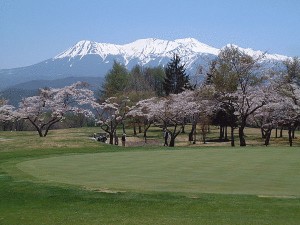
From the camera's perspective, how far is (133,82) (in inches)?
3905

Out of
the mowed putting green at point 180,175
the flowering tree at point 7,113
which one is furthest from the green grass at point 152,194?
the flowering tree at point 7,113

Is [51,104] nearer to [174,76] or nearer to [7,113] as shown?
[7,113]

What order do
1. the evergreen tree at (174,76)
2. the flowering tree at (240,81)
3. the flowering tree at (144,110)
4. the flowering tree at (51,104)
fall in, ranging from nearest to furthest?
the flowering tree at (240,81), the flowering tree at (51,104), the flowering tree at (144,110), the evergreen tree at (174,76)

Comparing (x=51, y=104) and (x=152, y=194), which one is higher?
(x=51, y=104)

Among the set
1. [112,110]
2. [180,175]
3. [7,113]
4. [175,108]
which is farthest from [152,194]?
[7,113]

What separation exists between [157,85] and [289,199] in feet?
333

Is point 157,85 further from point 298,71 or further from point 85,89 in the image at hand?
point 298,71

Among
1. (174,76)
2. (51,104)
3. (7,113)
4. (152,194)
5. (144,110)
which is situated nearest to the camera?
(152,194)

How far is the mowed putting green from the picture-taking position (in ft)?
42.3

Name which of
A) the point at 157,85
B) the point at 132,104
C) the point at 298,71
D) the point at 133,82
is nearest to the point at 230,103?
the point at 298,71

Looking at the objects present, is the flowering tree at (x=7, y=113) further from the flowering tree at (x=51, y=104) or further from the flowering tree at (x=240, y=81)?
the flowering tree at (x=240, y=81)

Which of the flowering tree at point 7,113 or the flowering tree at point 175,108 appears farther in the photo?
the flowering tree at point 7,113

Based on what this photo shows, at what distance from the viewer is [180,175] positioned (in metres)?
15.5

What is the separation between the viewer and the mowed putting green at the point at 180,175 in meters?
12.9
